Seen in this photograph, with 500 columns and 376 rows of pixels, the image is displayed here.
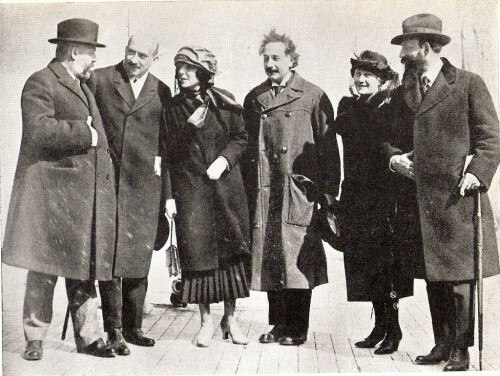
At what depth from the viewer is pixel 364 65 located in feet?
13.3

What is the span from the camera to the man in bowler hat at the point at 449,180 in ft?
→ 12.4

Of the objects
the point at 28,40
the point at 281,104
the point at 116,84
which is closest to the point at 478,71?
the point at 281,104

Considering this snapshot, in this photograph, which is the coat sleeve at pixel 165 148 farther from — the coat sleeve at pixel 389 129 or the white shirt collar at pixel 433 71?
the white shirt collar at pixel 433 71

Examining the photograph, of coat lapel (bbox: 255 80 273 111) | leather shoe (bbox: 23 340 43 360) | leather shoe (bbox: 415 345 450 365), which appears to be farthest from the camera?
coat lapel (bbox: 255 80 273 111)

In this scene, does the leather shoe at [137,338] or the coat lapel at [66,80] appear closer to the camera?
the coat lapel at [66,80]

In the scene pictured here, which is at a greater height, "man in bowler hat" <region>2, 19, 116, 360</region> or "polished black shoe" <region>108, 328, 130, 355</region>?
"man in bowler hat" <region>2, 19, 116, 360</region>

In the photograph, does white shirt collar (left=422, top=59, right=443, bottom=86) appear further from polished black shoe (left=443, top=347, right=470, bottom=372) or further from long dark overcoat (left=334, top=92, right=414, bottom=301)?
polished black shoe (left=443, top=347, right=470, bottom=372)

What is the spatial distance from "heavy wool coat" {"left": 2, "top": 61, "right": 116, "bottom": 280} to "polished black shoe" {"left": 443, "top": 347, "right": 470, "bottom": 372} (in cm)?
206

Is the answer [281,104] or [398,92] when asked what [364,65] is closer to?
[398,92]

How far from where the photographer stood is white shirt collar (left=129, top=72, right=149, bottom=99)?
4051 mm

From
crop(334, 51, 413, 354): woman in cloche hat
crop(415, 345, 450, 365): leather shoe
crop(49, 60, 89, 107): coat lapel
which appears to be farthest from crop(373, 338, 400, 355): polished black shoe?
crop(49, 60, 89, 107): coat lapel

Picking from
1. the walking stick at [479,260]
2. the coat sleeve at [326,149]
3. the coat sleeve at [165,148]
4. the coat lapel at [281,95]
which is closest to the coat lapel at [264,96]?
the coat lapel at [281,95]

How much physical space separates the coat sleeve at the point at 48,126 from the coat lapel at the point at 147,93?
0.32 meters

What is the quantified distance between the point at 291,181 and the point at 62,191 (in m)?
1.37
